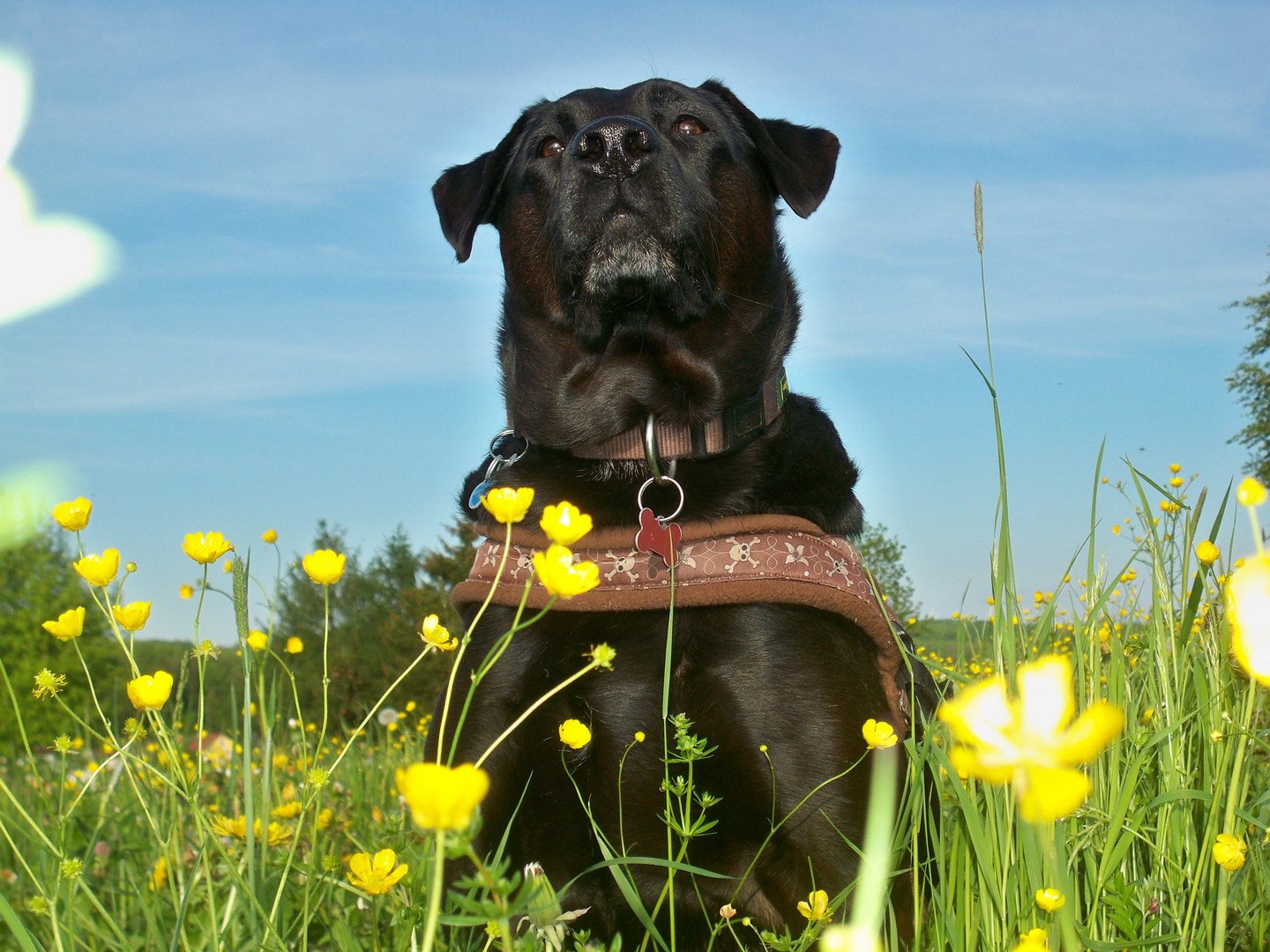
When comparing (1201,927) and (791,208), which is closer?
(1201,927)

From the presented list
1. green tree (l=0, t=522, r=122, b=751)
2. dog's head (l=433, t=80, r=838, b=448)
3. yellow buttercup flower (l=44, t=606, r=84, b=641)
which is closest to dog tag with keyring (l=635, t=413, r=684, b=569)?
dog's head (l=433, t=80, r=838, b=448)

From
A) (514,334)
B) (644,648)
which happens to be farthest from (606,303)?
(644,648)

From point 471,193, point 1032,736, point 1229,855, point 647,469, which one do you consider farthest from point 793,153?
point 1032,736

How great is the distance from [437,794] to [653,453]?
7.59 ft

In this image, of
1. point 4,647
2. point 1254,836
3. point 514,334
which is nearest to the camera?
point 1254,836

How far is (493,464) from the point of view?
10.6 ft

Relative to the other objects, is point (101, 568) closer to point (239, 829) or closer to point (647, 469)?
point (239, 829)

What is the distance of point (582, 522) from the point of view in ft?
4.06

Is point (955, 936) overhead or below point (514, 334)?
below

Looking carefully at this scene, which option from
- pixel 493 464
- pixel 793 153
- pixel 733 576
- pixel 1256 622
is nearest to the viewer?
pixel 1256 622

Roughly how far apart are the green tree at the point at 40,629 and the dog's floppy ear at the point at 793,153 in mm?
25681

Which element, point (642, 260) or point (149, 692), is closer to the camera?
point (149, 692)

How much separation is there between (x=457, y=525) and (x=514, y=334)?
11.3 meters

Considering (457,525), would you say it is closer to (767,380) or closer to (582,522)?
(767,380)
